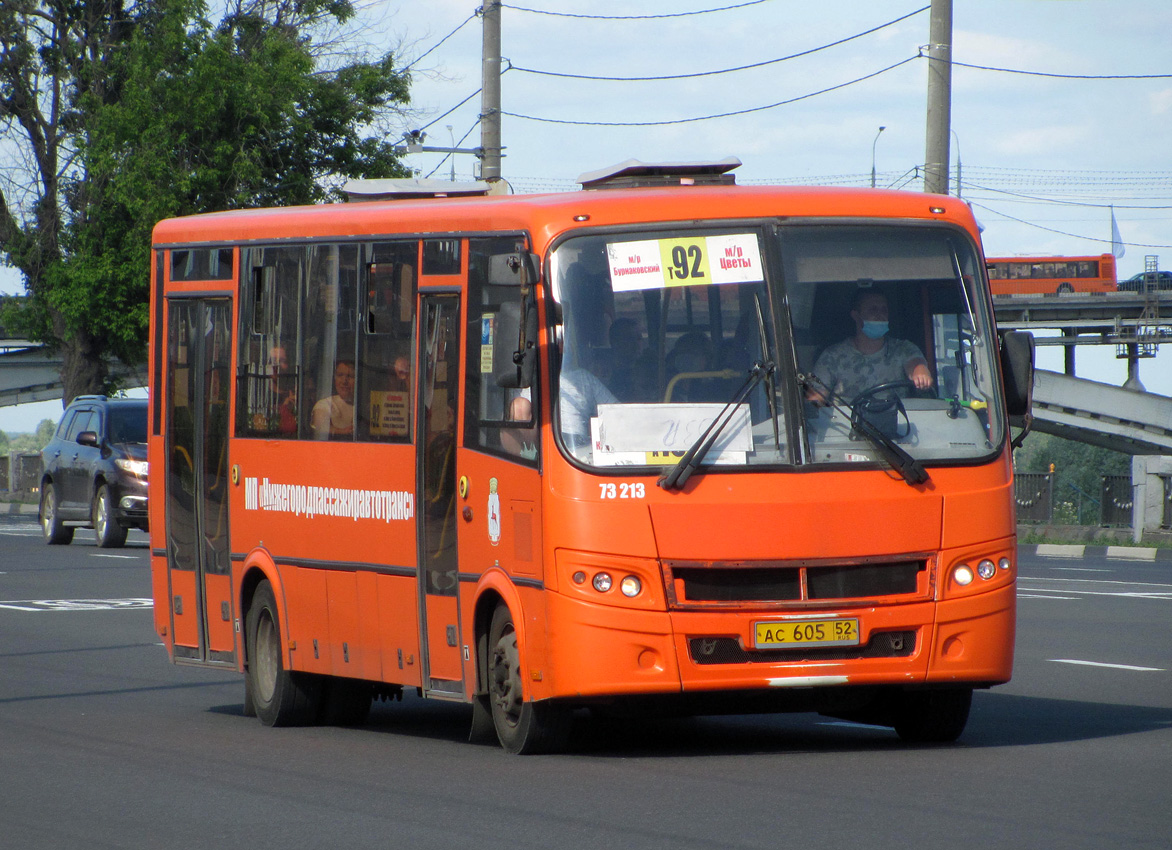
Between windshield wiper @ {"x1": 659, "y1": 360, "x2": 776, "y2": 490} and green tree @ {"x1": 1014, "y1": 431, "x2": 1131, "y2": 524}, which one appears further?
green tree @ {"x1": 1014, "y1": 431, "x2": 1131, "y2": 524}

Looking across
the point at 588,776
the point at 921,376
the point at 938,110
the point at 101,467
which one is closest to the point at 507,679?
the point at 588,776

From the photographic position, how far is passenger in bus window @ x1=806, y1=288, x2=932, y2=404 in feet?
29.9

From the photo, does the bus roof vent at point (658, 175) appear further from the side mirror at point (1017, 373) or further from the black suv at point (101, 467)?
the black suv at point (101, 467)

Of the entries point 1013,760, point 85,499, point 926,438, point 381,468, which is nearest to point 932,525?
point 926,438

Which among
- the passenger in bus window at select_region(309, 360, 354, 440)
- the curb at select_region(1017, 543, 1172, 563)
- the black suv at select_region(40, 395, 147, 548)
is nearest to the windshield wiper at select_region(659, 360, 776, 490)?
the passenger in bus window at select_region(309, 360, 354, 440)

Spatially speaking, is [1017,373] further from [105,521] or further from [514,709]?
[105,521]

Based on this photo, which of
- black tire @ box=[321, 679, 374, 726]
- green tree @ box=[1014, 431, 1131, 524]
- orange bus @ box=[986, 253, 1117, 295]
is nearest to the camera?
black tire @ box=[321, 679, 374, 726]

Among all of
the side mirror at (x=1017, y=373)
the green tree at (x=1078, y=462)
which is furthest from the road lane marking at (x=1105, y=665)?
the green tree at (x=1078, y=462)

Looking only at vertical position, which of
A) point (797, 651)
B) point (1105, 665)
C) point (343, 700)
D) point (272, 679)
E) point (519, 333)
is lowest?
point (1105, 665)

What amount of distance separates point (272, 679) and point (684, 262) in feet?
12.7

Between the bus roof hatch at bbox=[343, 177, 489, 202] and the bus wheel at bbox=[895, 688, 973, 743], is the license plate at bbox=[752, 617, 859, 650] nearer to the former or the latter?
the bus wheel at bbox=[895, 688, 973, 743]

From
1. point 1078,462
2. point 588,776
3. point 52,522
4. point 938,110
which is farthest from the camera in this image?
point 1078,462

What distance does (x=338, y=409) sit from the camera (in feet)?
35.6

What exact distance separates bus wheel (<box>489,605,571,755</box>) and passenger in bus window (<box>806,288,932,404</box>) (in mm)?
1746
